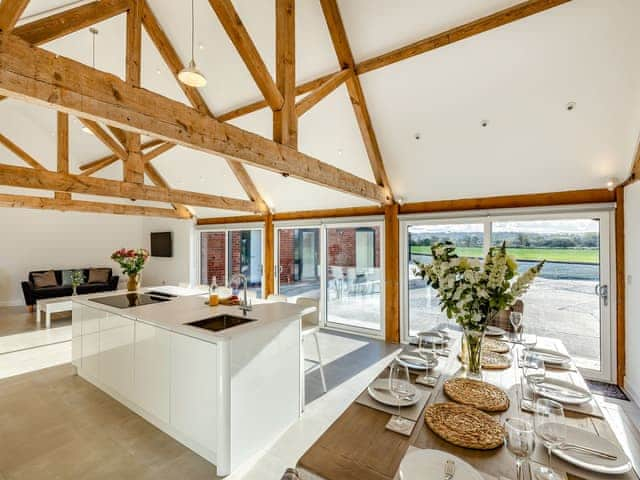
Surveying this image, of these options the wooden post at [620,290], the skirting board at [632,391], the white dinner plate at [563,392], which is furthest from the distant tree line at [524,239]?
the white dinner plate at [563,392]

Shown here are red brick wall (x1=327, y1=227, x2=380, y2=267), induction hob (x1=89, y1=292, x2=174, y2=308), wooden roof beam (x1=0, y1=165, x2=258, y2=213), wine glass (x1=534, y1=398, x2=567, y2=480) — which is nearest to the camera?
wine glass (x1=534, y1=398, x2=567, y2=480)

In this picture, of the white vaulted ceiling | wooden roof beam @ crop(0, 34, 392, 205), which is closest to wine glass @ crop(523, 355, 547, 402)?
wooden roof beam @ crop(0, 34, 392, 205)

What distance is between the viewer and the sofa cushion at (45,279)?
7.05 meters

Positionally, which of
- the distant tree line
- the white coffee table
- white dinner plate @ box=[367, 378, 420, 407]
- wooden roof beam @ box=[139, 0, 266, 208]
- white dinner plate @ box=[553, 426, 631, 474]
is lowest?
the white coffee table

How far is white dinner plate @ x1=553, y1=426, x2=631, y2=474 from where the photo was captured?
1061 millimetres

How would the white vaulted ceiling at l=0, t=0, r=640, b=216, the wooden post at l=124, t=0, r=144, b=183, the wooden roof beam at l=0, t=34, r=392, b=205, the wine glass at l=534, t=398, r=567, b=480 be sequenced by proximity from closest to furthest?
the wine glass at l=534, t=398, r=567, b=480, the wooden roof beam at l=0, t=34, r=392, b=205, the white vaulted ceiling at l=0, t=0, r=640, b=216, the wooden post at l=124, t=0, r=144, b=183

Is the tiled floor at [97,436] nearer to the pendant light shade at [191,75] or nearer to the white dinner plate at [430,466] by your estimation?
the white dinner plate at [430,466]

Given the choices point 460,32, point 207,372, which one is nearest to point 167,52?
point 460,32

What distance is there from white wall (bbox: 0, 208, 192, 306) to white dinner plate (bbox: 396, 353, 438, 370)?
7368 millimetres

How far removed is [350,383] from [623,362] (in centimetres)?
319

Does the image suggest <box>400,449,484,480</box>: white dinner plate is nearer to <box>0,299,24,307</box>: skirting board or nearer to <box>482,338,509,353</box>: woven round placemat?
<box>482,338,509,353</box>: woven round placemat

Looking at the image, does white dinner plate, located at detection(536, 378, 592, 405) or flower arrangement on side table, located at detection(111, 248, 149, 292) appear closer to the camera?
white dinner plate, located at detection(536, 378, 592, 405)

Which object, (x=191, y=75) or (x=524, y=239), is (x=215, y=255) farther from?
(x=524, y=239)

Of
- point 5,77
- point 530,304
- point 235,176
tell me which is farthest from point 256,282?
point 5,77
